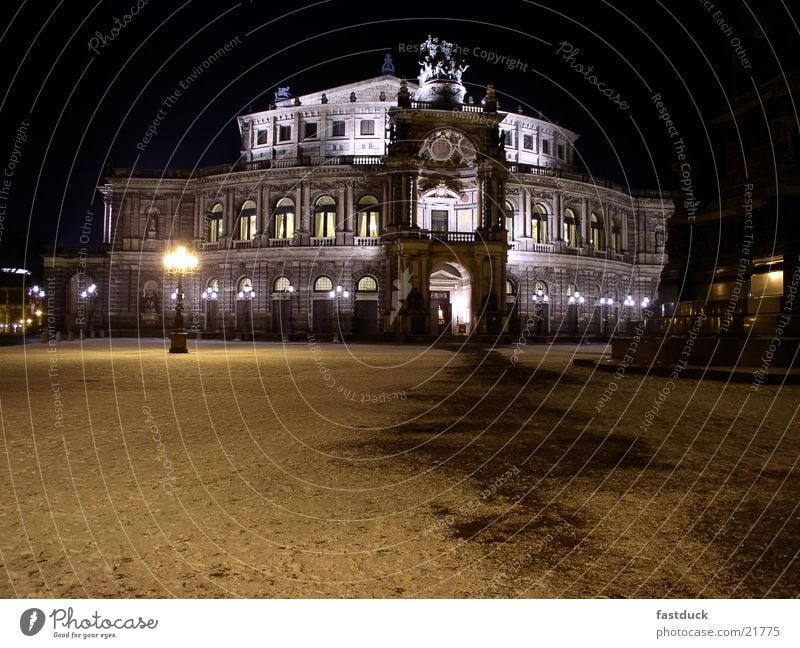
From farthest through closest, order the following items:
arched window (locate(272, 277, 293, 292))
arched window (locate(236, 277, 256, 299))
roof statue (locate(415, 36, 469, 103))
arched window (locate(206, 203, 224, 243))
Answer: arched window (locate(206, 203, 224, 243))
arched window (locate(272, 277, 293, 292))
arched window (locate(236, 277, 256, 299))
roof statue (locate(415, 36, 469, 103))

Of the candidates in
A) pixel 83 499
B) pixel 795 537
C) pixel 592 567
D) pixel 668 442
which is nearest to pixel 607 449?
pixel 668 442

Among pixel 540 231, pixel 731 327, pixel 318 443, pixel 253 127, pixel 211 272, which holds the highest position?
pixel 253 127

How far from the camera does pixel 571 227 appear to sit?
181 ft

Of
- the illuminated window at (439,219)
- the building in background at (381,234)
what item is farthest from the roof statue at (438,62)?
the illuminated window at (439,219)

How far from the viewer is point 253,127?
61781mm

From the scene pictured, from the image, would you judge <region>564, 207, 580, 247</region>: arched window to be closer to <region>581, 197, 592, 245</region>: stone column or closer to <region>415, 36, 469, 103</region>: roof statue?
<region>581, 197, 592, 245</region>: stone column

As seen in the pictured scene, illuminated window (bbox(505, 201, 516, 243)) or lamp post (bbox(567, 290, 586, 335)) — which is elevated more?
illuminated window (bbox(505, 201, 516, 243))

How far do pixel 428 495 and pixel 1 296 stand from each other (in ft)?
350

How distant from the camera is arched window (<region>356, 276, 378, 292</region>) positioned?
167 feet

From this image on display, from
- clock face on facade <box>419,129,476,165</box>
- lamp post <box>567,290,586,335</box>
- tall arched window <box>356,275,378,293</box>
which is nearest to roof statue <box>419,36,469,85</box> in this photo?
clock face on facade <box>419,129,476,165</box>

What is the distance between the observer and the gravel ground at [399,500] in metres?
3.29

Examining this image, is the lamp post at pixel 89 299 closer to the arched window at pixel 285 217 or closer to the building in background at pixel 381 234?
the building in background at pixel 381 234

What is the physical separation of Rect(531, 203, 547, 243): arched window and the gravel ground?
45.6m
